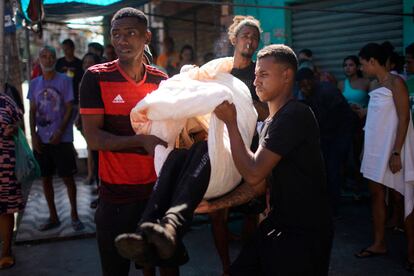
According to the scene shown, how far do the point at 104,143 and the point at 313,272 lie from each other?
1345mm

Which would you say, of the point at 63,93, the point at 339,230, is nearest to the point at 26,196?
the point at 63,93

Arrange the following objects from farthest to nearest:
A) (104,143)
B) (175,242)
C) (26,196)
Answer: (26,196)
(104,143)
(175,242)

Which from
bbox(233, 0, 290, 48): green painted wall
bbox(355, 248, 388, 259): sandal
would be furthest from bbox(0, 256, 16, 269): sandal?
bbox(233, 0, 290, 48): green painted wall

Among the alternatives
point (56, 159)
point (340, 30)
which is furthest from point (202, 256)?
point (340, 30)

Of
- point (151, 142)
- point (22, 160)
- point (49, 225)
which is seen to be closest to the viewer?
point (151, 142)

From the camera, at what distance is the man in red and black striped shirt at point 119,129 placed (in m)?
2.79

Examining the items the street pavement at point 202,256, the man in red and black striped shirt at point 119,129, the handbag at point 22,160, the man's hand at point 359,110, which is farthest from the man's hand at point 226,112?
the man's hand at point 359,110

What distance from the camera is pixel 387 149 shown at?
169 inches

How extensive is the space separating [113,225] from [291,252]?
110 cm

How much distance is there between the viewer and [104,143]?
272 centimetres

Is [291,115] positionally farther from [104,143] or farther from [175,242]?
[104,143]

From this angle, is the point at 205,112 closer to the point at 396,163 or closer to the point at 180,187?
the point at 180,187

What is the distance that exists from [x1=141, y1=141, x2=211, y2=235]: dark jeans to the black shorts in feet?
10.9

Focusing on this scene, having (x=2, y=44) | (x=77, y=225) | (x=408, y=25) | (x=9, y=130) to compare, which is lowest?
(x=77, y=225)
